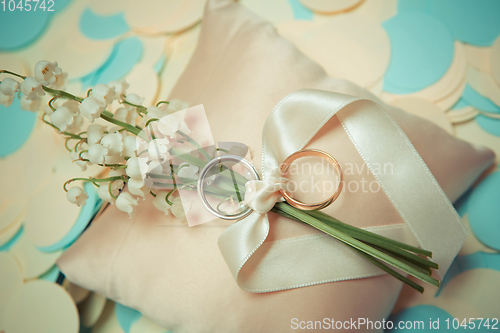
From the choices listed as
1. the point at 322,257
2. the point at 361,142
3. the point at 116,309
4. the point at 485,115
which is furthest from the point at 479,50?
the point at 116,309

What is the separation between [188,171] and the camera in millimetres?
512

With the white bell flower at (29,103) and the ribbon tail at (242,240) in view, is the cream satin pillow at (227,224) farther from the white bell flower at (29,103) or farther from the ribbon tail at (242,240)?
the white bell flower at (29,103)

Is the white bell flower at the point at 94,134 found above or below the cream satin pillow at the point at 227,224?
above

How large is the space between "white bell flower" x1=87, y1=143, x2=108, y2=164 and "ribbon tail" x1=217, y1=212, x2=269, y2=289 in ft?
0.73

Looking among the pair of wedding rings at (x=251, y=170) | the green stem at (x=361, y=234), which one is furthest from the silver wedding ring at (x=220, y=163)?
the green stem at (x=361, y=234)

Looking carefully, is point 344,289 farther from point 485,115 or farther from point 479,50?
point 479,50

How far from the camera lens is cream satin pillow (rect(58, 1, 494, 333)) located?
0.53 metres

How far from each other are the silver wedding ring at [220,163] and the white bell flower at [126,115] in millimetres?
165

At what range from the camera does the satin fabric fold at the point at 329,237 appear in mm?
521

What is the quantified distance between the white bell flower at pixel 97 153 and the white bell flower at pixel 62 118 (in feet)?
0.20

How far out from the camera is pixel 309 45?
2.91ft

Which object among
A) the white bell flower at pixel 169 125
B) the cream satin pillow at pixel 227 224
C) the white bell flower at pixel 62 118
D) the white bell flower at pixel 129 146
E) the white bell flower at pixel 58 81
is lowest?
the cream satin pillow at pixel 227 224

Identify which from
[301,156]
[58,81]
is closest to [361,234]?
[301,156]

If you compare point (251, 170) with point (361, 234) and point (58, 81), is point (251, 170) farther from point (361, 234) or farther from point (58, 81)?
point (58, 81)
